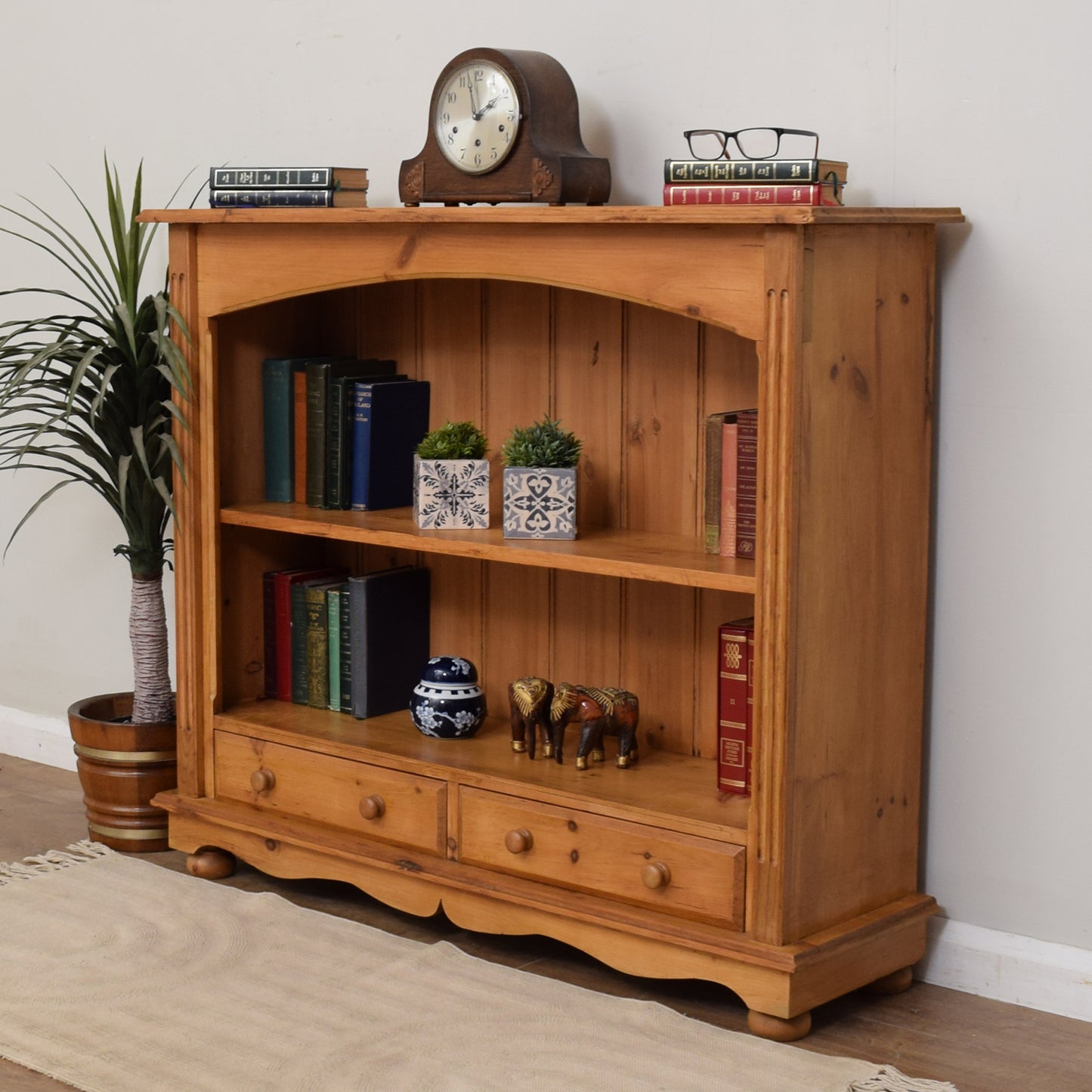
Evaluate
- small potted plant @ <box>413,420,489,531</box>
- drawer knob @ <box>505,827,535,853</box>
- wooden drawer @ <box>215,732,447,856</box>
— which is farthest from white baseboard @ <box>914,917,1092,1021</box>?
small potted plant @ <box>413,420,489,531</box>

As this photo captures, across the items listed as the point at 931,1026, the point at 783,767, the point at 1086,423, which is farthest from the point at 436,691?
the point at 1086,423

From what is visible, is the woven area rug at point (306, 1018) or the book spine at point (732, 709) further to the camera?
the book spine at point (732, 709)

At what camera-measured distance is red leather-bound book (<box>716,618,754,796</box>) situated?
2.38 m

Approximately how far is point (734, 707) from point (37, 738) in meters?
1.97

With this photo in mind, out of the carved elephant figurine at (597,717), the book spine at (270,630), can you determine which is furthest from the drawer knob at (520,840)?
the book spine at (270,630)

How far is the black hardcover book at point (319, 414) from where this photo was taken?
284 cm

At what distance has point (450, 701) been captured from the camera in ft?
8.93

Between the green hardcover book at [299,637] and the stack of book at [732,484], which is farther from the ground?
the stack of book at [732,484]

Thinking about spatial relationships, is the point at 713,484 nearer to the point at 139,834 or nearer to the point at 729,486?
the point at 729,486

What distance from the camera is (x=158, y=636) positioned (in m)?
3.05

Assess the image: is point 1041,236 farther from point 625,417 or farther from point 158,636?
point 158,636

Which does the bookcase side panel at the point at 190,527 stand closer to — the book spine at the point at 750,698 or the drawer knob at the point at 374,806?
the drawer knob at the point at 374,806

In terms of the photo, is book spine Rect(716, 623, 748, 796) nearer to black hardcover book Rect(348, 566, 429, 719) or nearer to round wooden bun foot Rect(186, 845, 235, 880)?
black hardcover book Rect(348, 566, 429, 719)

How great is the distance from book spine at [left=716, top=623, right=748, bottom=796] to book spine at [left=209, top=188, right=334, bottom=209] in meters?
0.97
